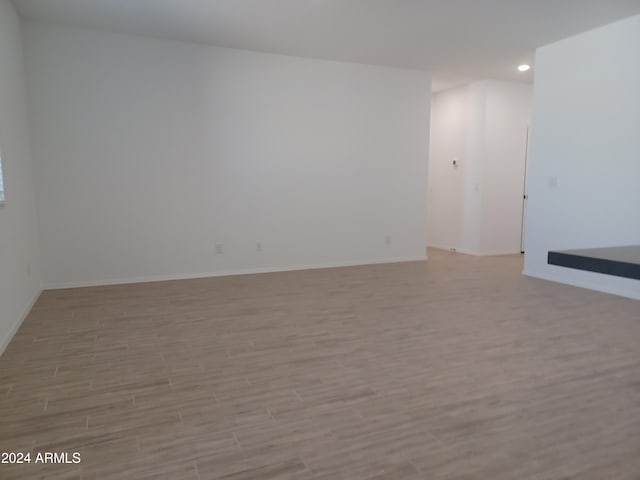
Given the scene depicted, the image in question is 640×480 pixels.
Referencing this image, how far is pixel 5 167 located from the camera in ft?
11.6

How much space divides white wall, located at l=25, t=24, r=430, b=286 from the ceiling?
0.41 metres

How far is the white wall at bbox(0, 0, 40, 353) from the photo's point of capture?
11.0ft

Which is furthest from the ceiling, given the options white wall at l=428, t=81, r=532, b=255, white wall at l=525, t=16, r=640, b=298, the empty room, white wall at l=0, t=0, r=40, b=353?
white wall at l=428, t=81, r=532, b=255

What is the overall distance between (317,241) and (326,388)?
3819 millimetres

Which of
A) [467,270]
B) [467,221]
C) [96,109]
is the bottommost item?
[467,270]

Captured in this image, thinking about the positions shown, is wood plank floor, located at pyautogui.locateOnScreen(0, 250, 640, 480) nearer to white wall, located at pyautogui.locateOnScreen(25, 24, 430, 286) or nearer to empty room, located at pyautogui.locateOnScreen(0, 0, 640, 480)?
empty room, located at pyautogui.locateOnScreen(0, 0, 640, 480)

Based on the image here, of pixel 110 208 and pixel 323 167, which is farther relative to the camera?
pixel 323 167

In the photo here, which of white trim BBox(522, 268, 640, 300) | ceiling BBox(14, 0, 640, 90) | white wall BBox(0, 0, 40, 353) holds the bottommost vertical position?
white trim BBox(522, 268, 640, 300)

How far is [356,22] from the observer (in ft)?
14.8

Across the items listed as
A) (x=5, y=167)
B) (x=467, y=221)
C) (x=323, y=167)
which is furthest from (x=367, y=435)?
(x=467, y=221)

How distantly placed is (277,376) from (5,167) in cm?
291

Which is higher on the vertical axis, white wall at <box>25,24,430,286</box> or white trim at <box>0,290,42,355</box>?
white wall at <box>25,24,430,286</box>

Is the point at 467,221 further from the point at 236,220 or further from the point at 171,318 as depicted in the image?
the point at 171,318

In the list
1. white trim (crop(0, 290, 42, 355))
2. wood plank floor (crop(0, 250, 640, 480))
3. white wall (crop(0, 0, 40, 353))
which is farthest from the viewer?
white wall (crop(0, 0, 40, 353))
